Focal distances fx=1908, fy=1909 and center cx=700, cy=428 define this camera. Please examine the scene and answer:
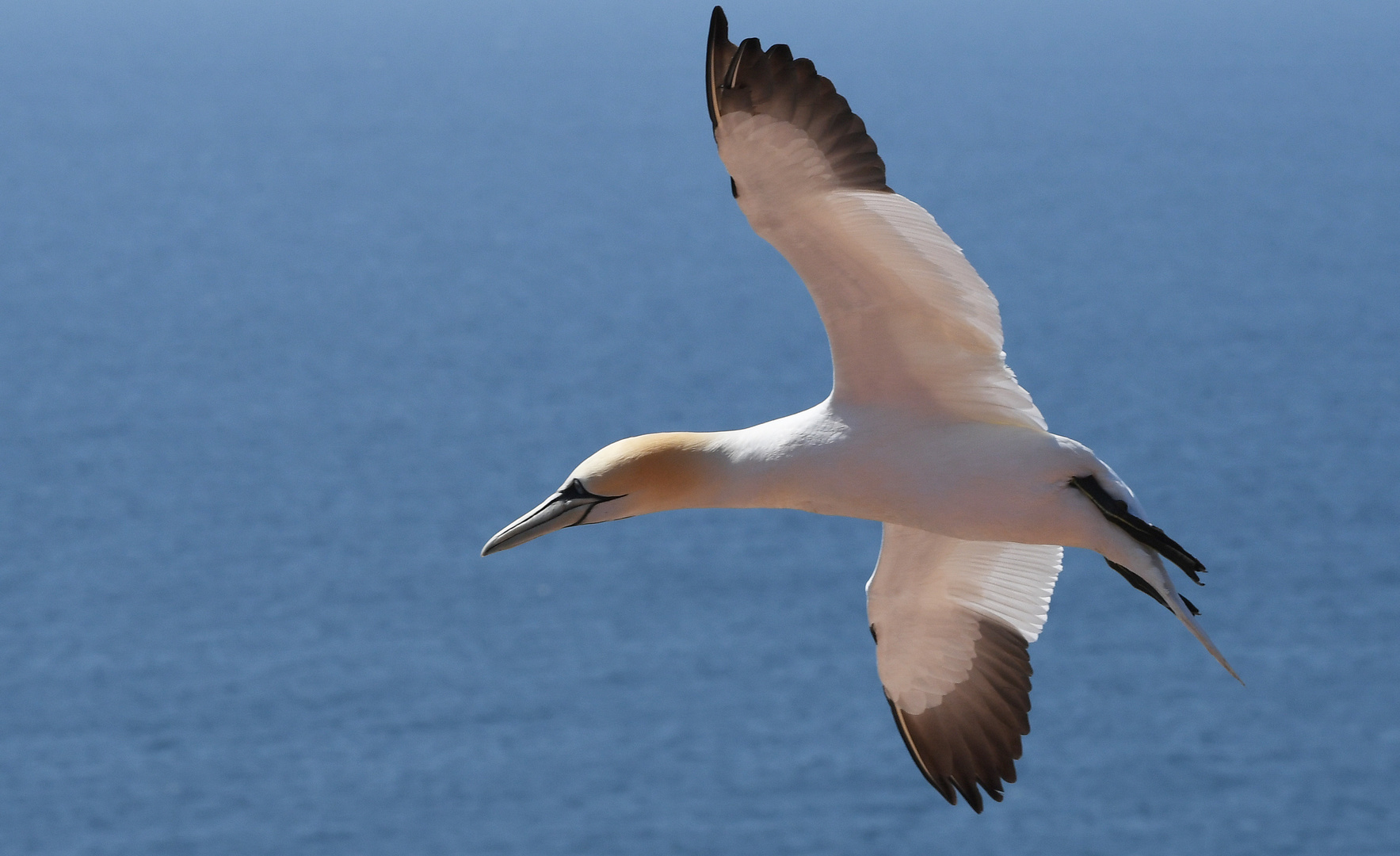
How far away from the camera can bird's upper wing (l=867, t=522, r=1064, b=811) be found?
7.52m

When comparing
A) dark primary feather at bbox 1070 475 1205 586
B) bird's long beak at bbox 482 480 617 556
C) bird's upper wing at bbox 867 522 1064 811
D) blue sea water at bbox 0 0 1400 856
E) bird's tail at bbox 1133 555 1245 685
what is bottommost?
blue sea water at bbox 0 0 1400 856

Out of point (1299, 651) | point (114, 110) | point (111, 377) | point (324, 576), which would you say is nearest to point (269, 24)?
point (114, 110)

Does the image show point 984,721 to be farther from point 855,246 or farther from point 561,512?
point 855,246

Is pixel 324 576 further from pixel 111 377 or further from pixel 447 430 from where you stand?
pixel 111 377

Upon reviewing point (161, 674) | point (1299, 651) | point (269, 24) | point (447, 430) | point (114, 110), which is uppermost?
point (269, 24)

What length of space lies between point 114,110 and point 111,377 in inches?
1798

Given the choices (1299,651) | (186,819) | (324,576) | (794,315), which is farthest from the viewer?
(794,315)

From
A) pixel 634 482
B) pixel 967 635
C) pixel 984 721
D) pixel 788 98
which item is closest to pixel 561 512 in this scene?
pixel 634 482

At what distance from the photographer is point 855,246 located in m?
6.05

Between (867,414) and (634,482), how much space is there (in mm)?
831

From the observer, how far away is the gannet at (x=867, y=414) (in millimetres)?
5879

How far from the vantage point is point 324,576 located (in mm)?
53812

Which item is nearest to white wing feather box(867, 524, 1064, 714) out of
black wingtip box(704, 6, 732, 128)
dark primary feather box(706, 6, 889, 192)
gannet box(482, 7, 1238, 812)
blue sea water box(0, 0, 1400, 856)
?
gannet box(482, 7, 1238, 812)

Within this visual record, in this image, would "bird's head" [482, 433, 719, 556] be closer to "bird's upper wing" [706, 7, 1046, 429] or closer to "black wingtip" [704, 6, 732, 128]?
"bird's upper wing" [706, 7, 1046, 429]
